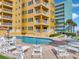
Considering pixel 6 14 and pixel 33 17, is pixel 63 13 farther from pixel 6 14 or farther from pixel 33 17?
pixel 33 17

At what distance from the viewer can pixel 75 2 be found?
70.2 m

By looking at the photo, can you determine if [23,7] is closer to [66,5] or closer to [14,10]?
[14,10]

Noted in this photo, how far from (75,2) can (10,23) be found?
4383cm

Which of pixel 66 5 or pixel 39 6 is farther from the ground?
pixel 66 5

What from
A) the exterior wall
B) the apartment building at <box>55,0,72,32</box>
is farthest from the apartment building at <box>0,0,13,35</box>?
the apartment building at <box>55,0,72,32</box>

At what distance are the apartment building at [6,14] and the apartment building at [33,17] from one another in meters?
1.61

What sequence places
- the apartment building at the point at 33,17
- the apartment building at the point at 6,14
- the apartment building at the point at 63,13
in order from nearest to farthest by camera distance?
the apartment building at the point at 33,17 → the apartment building at the point at 6,14 → the apartment building at the point at 63,13

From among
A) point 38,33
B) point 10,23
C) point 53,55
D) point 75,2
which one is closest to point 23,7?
point 10,23

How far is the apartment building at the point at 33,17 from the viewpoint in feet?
106

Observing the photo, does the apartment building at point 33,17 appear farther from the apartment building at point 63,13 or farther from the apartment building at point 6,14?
the apartment building at point 63,13

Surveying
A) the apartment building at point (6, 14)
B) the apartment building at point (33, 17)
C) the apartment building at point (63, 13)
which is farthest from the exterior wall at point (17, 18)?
the apartment building at point (63, 13)

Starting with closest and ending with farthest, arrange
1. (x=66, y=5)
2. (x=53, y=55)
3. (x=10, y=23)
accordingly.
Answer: (x=53, y=55) < (x=10, y=23) < (x=66, y=5)

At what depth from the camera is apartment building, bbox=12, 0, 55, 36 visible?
32219mm

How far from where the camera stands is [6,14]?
39.5 meters
